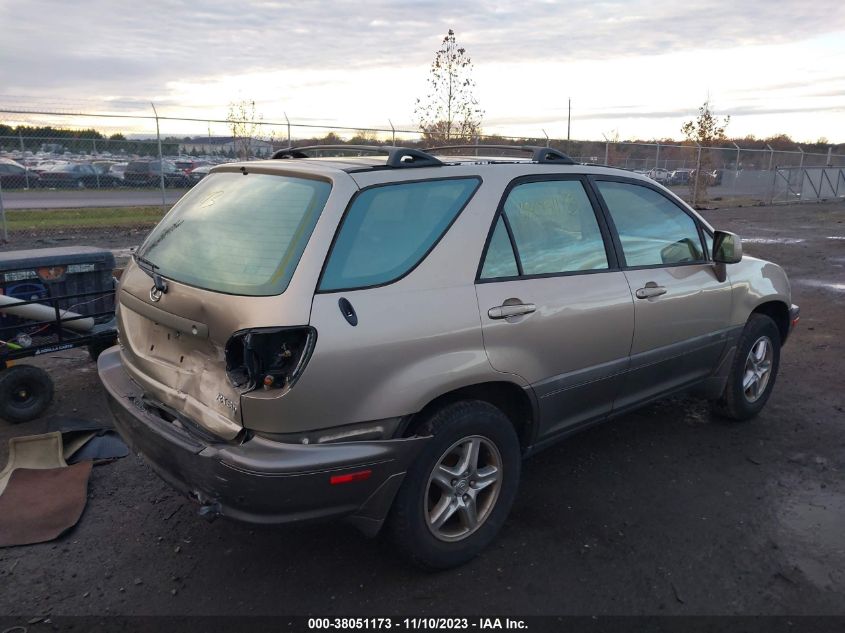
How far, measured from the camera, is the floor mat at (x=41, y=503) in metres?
3.37

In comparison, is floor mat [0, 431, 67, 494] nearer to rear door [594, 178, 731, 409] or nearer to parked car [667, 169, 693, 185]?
rear door [594, 178, 731, 409]

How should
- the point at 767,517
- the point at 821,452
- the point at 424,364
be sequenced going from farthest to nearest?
the point at 821,452
the point at 767,517
the point at 424,364

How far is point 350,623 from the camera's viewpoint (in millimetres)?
2787

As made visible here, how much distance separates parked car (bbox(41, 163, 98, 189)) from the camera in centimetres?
2000

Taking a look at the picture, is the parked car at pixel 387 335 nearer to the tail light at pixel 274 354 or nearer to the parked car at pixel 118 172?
the tail light at pixel 274 354

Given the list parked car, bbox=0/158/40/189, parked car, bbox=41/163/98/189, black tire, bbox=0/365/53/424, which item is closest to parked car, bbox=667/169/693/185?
parked car, bbox=41/163/98/189

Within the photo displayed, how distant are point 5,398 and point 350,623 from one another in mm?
3132

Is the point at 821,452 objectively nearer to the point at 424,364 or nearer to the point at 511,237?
the point at 511,237

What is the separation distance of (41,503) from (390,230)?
94.4 inches

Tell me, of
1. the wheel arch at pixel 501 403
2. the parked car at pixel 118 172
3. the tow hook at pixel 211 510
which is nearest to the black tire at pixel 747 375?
the wheel arch at pixel 501 403

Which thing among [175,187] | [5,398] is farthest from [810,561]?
[175,187]

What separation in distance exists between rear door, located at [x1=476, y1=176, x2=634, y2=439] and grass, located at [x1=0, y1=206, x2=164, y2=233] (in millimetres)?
12960

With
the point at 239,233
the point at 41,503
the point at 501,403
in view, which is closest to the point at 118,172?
the point at 41,503

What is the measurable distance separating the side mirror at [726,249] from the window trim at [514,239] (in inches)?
39.2
